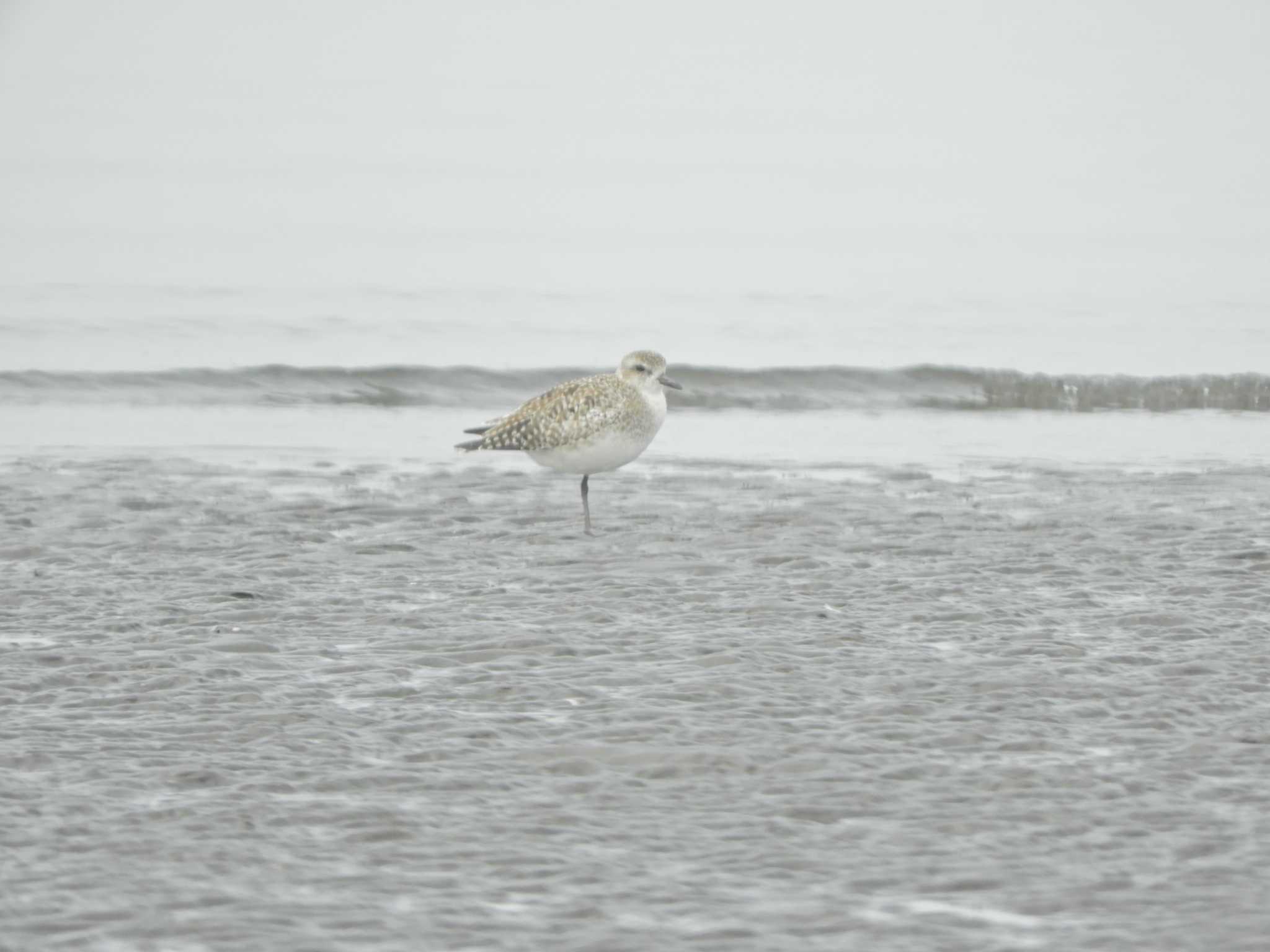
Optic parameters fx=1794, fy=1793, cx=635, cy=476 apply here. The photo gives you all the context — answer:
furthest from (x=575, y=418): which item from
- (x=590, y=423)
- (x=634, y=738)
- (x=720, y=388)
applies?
(x=720, y=388)

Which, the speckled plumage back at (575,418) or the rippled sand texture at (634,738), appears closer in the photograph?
the rippled sand texture at (634,738)

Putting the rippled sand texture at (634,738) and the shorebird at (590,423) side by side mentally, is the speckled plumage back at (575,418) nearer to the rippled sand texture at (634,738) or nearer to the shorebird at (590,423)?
the shorebird at (590,423)

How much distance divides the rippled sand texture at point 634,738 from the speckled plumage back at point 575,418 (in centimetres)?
113

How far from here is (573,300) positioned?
22.9 meters

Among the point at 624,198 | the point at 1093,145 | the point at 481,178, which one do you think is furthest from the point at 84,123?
the point at 1093,145

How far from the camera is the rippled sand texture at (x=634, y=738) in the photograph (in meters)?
3.89

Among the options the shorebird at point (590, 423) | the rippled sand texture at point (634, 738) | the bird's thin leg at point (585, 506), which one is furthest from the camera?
the shorebird at point (590, 423)

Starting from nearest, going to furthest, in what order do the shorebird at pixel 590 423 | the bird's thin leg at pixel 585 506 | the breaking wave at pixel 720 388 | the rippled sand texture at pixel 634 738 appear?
the rippled sand texture at pixel 634 738 < the bird's thin leg at pixel 585 506 < the shorebird at pixel 590 423 < the breaking wave at pixel 720 388

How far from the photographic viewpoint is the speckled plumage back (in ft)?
32.9

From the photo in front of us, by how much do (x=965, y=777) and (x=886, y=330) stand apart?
53.3 ft

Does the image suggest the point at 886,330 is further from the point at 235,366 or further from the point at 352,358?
the point at 235,366

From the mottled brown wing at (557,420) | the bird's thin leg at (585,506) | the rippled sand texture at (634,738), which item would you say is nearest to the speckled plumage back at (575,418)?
the mottled brown wing at (557,420)

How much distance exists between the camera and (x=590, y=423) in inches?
393

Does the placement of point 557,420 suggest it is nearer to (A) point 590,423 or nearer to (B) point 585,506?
(A) point 590,423
